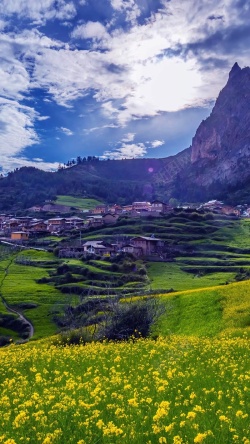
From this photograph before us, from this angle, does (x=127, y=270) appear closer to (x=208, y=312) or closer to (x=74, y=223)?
(x=208, y=312)

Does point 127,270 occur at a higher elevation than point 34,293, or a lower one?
higher

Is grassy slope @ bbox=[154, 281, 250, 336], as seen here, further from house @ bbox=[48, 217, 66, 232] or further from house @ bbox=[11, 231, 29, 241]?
house @ bbox=[48, 217, 66, 232]

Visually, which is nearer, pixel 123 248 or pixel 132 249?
pixel 132 249

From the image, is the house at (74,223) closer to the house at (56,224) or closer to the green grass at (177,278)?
the house at (56,224)

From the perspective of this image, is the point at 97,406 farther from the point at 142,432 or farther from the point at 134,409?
the point at 142,432

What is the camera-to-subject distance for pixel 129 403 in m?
7.84

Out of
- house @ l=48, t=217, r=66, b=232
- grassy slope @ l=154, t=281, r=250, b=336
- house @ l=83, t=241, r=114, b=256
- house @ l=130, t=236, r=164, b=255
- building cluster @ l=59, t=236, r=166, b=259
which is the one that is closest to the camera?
grassy slope @ l=154, t=281, r=250, b=336

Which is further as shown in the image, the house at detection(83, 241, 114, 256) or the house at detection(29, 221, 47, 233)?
the house at detection(29, 221, 47, 233)

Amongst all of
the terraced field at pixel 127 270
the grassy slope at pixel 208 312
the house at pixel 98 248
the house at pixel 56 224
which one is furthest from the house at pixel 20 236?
the grassy slope at pixel 208 312

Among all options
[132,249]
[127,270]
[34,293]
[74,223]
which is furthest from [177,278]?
[74,223]

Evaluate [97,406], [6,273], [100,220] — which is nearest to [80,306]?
[6,273]

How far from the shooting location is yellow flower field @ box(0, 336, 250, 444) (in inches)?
258

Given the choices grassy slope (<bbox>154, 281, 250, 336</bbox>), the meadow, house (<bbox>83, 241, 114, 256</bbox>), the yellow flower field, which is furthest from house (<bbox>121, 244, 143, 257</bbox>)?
the yellow flower field

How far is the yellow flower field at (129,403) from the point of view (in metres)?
6.55
